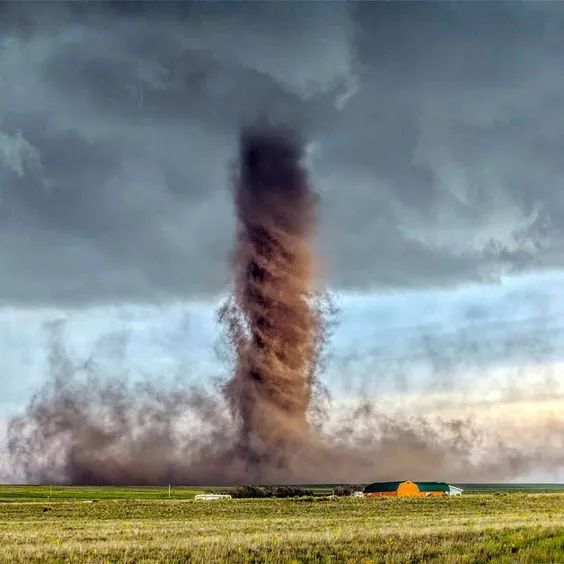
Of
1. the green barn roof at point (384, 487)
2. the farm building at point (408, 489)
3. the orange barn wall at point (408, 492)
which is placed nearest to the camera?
the orange barn wall at point (408, 492)

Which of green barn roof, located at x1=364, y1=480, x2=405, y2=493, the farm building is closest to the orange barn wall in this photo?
the farm building

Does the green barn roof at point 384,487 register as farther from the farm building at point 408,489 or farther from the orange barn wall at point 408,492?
the orange barn wall at point 408,492

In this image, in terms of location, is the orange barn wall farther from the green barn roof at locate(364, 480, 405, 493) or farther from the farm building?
the green barn roof at locate(364, 480, 405, 493)

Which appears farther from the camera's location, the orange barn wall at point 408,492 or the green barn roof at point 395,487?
the green barn roof at point 395,487

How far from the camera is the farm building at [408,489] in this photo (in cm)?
14088

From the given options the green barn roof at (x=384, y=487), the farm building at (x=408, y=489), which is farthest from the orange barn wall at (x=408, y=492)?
the green barn roof at (x=384, y=487)

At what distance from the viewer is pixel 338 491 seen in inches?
5965

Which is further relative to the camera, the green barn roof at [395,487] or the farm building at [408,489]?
the green barn roof at [395,487]

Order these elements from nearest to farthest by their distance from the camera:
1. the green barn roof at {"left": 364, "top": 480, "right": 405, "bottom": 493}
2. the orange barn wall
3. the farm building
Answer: the orange barn wall → the farm building → the green barn roof at {"left": 364, "top": 480, "right": 405, "bottom": 493}

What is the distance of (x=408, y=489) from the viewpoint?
145 metres

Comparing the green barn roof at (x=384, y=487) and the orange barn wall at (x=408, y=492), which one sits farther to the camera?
the green barn roof at (x=384, y=487)

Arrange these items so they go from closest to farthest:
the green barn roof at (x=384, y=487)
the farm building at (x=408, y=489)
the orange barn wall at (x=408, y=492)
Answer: the orange barn wall at (x=408, y=492)
the farm building at (x=408, y=489)
the green barn roof at (x=384, y=487)

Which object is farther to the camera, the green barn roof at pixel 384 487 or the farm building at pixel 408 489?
the green barn roof at pixel 384 487

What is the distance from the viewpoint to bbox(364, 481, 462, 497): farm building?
462 ft
